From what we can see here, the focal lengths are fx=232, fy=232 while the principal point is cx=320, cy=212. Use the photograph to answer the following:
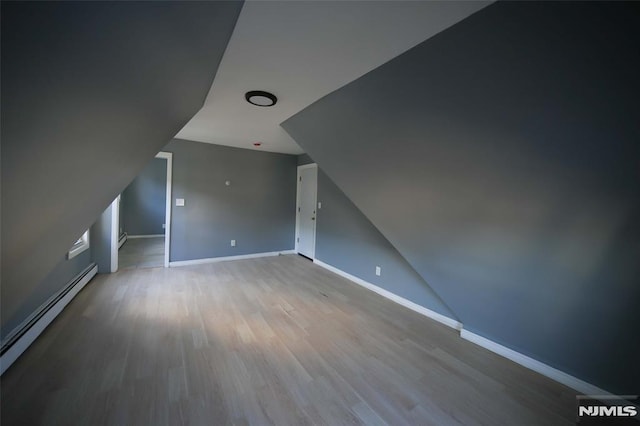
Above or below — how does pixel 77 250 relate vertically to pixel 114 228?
below

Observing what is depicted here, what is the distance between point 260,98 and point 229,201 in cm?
281

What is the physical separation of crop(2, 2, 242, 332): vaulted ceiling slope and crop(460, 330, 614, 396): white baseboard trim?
305 centimetres

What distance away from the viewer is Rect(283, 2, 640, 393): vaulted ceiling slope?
1.02 m

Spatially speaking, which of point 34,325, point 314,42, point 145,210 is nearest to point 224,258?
point 34,325

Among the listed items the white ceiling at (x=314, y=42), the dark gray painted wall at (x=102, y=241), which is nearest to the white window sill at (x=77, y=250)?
the dark gray painted wall at (x=102, y=241)

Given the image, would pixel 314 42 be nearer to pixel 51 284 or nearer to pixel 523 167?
pixel 523 167

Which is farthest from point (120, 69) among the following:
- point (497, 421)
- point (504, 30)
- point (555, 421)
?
point (555, 421)

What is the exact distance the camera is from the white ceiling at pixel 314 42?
1125 millimetres

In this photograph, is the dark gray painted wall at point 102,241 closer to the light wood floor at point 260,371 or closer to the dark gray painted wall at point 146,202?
the light wood floor at point 260,371

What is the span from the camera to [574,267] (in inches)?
60.3

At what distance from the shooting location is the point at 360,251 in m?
3.54

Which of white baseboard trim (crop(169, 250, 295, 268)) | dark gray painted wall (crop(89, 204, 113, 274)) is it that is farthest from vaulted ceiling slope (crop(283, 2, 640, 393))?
dark gray painted wall (crop(89, 204, 113, 274))

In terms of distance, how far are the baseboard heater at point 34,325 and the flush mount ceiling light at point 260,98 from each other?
2.59 m

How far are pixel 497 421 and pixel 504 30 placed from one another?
2.11 metres
